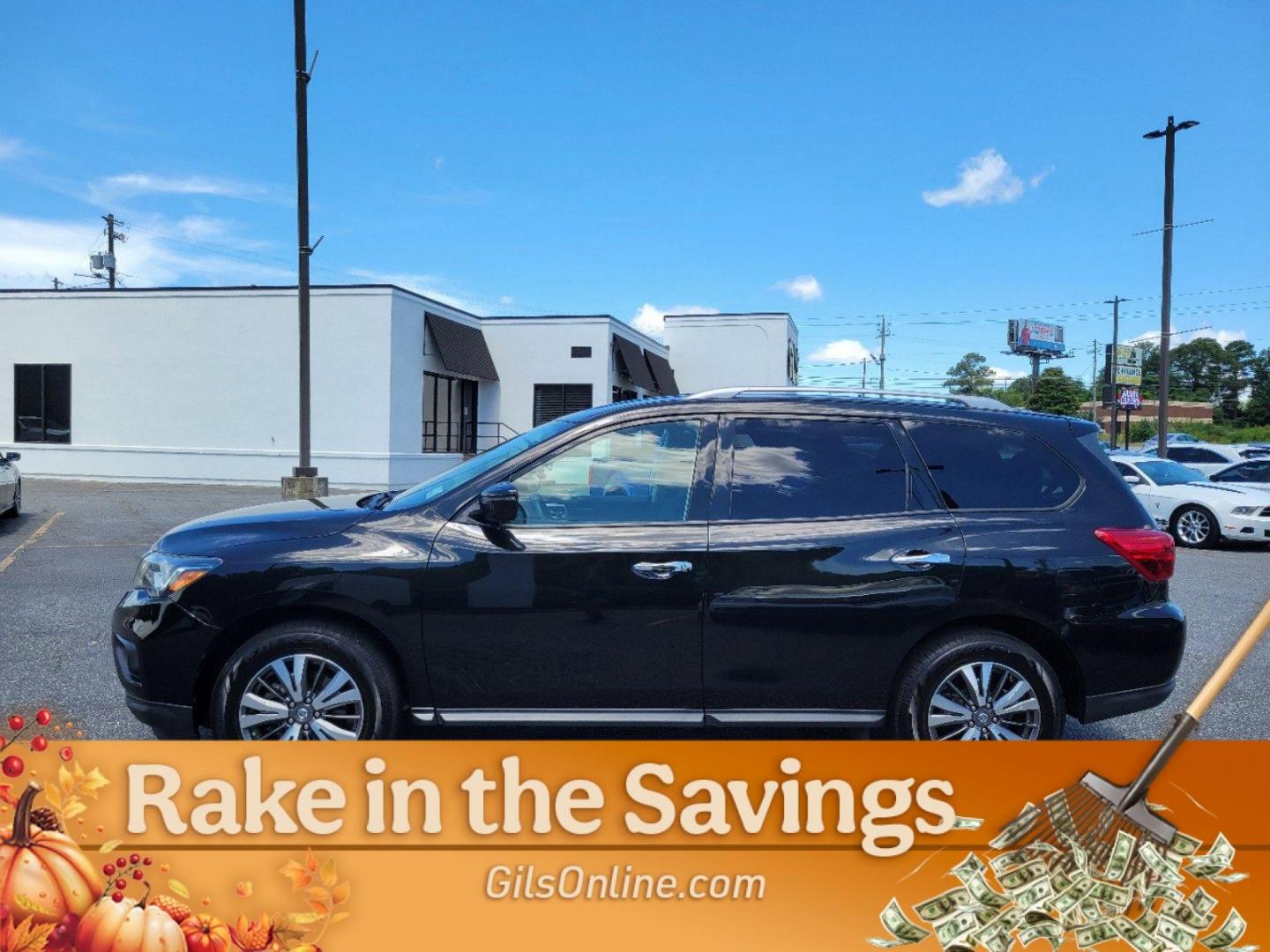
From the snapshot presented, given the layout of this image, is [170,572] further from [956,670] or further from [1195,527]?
[1195,527]

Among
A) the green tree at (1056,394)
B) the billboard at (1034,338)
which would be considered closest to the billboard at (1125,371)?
the green tree at (1056,394)

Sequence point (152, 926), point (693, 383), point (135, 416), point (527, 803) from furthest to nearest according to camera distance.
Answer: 1. point (693, 383)
2. point (135, 416)
3. point (527, 803)
4. point (152, 926)

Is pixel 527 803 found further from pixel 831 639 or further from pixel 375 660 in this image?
pixel 831 639

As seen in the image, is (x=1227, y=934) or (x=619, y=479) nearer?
(x=1227, y=934)

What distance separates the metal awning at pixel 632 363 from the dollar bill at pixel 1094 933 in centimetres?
2820

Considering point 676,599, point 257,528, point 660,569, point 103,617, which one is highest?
point 257,528

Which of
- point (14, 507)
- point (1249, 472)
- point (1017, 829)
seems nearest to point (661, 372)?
point (1249, 472)

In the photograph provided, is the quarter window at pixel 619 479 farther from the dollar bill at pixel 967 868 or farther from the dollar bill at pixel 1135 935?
the dollar bill at pixel 1135 935

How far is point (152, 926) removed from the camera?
231 cm

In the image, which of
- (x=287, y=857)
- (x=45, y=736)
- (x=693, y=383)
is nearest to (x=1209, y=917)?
(x=287, y=857)

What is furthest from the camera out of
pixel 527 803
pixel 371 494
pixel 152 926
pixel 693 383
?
pixel 693 383

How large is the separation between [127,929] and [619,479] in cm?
223

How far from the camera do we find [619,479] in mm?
3779

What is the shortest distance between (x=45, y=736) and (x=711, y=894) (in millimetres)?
1923
